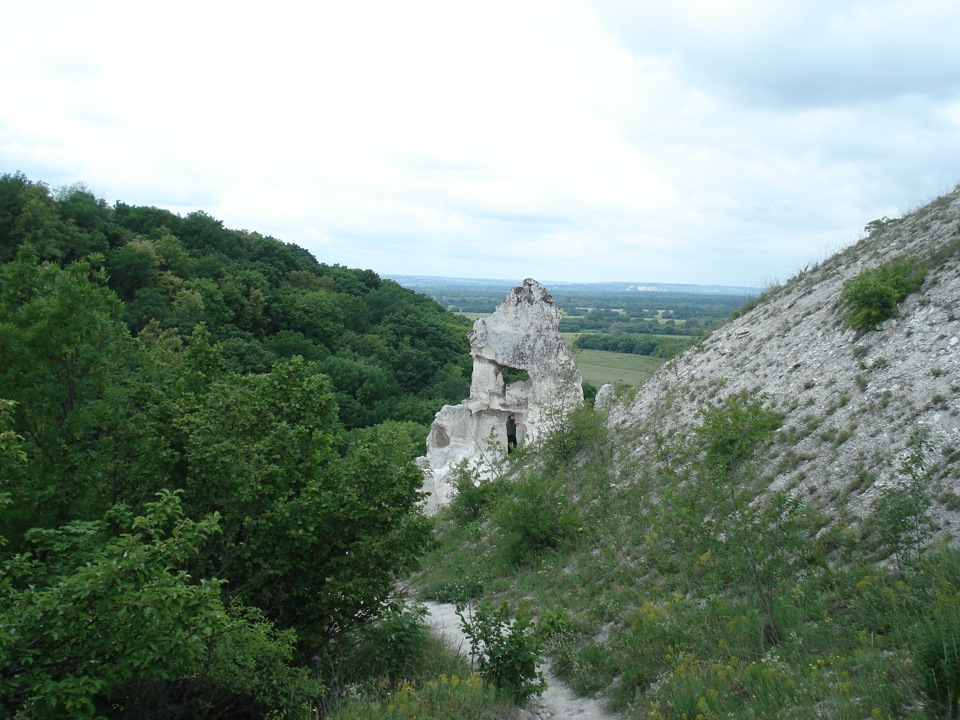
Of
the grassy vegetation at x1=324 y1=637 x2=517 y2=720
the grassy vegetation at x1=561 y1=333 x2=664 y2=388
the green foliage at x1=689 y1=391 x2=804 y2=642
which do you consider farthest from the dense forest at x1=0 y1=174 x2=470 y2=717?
the grassy vegetation at x1=561 y1=333 x2=664 y2=388

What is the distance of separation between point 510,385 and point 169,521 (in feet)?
41.1

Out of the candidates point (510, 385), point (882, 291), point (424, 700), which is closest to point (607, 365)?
point (510, 385)

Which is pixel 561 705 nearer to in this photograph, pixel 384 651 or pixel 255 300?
pixel 384 651

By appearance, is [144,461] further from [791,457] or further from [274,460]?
[791,457]

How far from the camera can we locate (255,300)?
1752 inches

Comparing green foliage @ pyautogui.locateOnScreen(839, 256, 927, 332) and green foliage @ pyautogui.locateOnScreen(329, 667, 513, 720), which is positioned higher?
green foliage @ pyautogui.locateOnScreen(839, 256, 927, 332)

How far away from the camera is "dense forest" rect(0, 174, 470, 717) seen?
4.99 m

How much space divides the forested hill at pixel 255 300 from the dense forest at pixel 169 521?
858 inches

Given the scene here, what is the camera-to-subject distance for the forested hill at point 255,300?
3625cm

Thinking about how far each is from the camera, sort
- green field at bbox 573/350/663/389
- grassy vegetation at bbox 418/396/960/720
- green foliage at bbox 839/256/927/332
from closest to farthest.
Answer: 1. grassy vegetation at bbox 418/396/960/720
2. green foliage at bbox 839/256/927/332
3. green field at bbox 573/350/663/389

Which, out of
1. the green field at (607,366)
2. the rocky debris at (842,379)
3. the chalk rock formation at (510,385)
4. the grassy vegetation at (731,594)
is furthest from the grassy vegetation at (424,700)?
the green field at (607,366)

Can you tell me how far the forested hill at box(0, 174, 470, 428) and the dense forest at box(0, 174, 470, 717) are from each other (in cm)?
2179

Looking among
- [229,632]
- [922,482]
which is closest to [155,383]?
Answer: [229,632]

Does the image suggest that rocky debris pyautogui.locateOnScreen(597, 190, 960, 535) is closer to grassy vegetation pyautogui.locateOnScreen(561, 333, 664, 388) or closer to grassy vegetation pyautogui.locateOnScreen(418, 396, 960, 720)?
grassy vegetation pyautogui.locateOnScreen(418, 396, 960, 720)
